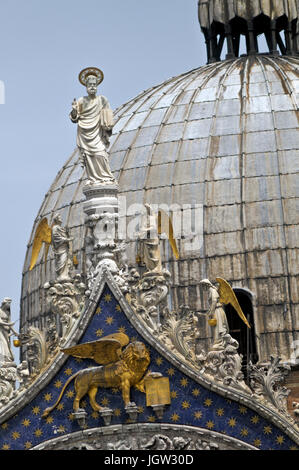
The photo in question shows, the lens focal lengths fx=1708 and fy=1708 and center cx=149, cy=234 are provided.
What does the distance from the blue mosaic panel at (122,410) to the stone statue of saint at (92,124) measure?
2857mm

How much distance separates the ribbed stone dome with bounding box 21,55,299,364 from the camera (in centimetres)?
4159

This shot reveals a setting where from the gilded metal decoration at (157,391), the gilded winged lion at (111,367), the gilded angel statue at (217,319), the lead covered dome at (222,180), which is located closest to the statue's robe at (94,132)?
the gilded angel statue at (217,319)

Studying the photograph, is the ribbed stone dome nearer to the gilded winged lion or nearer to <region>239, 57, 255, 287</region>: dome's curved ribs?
<region>239, 57, 255, 287</region>: dome's curved ribs

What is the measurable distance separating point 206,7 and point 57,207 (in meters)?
8.00

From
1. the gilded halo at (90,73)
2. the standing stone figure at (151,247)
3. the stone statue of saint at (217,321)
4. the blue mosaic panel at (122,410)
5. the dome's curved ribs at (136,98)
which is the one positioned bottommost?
the blue mosaic panel at (122,410)

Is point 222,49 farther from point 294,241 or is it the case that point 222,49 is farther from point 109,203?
point 109,203

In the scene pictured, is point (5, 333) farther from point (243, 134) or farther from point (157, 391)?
point (243, 134)

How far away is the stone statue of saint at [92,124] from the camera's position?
34.6 metres

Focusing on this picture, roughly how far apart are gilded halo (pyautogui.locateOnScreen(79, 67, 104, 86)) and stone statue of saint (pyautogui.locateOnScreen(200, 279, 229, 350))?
4.72 m

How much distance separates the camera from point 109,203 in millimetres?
34125

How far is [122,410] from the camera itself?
32.6m
